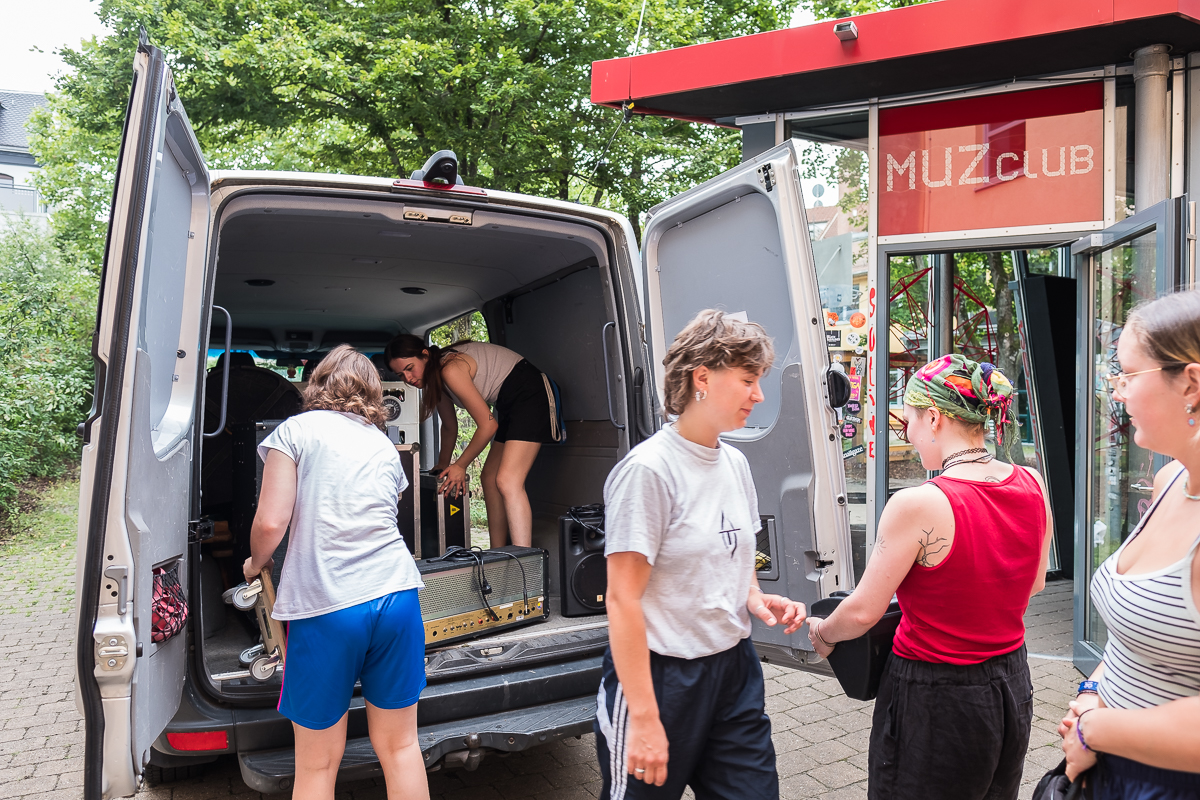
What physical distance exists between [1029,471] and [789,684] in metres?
2.99

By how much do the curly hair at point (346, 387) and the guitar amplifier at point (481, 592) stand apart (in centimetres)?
89

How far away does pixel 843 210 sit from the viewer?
616 centimetres

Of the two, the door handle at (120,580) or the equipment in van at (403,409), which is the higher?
the equipment in van at (403,409)

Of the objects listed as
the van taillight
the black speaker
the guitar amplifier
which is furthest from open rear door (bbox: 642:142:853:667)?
the van taillight

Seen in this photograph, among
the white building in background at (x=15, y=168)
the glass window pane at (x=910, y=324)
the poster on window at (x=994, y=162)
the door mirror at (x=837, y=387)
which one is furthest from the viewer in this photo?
the white building in background at (x=15, y=168)

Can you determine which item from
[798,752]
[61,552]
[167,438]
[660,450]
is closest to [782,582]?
[798,752]

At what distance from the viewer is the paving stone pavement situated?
345cm

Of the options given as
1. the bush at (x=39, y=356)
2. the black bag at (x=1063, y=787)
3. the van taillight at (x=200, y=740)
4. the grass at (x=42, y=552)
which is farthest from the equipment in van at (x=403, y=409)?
the bush at (x=39, y=356)

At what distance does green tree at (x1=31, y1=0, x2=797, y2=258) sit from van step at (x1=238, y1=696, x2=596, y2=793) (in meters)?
8.14

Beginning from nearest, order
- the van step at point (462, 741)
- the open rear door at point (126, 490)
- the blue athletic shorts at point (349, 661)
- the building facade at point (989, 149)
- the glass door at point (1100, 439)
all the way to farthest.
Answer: the open rear door at point (126, 490) < the blue athletic shorts at point (349, 661) < the van step at point (462, 741) < the glass door at point (1100, 439) < the building facade at point (989, 149)

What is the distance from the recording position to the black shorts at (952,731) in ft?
6.40

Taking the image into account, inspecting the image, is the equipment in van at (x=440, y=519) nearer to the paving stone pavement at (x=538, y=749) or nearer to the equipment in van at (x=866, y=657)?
the paving stone pavement at (x=538, y=749)

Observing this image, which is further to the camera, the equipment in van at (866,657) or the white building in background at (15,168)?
the white building in background at (15,168)

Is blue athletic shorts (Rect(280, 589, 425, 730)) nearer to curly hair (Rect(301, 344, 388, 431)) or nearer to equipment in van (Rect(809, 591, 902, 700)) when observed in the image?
curly hair (Rect(301, 344, 388, 431))
